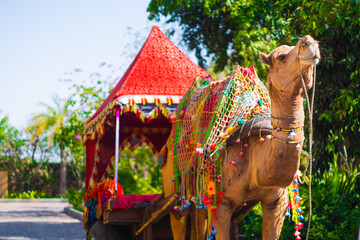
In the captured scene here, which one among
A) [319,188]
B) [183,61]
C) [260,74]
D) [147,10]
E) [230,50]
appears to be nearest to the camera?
[183,61]

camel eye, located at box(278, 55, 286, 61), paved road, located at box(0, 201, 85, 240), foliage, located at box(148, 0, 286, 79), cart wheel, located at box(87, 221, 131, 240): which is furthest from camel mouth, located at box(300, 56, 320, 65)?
paved road, located at box(0, 201, 85, 240)

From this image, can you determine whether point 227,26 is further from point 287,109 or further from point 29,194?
point 29,194

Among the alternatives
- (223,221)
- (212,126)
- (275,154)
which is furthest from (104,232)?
(275,154)

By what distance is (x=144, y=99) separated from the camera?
287 inches

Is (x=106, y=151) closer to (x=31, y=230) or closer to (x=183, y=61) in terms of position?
(x=183, y=61)

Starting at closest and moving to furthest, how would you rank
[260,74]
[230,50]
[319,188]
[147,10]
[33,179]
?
1. [319,188]
2. [260,74]
3. [147,10]
4. [230,50]
5. [33,179]

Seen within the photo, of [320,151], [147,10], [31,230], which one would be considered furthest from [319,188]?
[31,230]

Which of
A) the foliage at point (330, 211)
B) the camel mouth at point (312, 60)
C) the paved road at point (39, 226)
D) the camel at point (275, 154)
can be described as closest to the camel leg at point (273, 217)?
the camel at point (275, 154)

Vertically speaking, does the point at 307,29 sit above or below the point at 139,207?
above

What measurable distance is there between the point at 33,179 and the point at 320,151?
24.3 meters

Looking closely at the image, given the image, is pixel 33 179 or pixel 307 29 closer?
pixel 307 29

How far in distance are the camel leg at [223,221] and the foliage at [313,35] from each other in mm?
3199

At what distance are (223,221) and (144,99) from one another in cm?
275

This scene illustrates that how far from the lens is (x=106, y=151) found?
9242 millimetres
